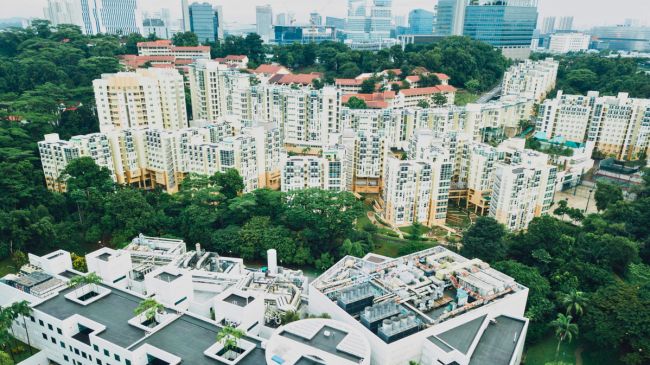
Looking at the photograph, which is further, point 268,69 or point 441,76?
point 268,69

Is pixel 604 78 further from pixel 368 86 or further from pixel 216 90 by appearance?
pixel 216 90

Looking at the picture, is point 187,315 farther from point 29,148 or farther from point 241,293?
point 29,148

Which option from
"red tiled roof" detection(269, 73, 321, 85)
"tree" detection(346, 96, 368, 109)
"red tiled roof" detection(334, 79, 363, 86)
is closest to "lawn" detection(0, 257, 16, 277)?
"tree" detection(346, 96, 368, 109)

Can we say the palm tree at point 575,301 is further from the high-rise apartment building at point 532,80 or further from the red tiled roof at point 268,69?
the red tiled roof at point 268,69

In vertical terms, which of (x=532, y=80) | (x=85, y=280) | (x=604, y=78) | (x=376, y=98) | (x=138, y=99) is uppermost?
(x=604, y=78)

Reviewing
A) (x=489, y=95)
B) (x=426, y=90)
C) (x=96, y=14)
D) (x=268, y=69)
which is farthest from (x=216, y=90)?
(x=96, y=14)

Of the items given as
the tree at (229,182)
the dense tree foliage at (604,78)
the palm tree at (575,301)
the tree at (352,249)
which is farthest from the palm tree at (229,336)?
the dense tree foliage at (604,78)
